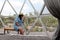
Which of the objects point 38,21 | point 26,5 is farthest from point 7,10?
point 38,21

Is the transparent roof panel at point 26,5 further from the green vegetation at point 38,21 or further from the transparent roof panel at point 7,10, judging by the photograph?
the green vegetation at point 38,21

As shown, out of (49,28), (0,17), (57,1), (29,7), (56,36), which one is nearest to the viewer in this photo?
(57,1)

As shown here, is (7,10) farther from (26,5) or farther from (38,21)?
(38,21)

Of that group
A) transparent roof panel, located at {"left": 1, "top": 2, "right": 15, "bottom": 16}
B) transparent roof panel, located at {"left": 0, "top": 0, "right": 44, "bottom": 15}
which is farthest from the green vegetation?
transparent roof panel, located at {"left": 0, "top": 0, "right": 44, "bottom": 15}

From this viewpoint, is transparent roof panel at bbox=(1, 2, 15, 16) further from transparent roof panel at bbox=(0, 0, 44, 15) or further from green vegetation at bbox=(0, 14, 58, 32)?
green vegetation at bbox=(0, 14, 58, 32)

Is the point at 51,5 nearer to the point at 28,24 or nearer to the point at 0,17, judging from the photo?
the point at 28,24

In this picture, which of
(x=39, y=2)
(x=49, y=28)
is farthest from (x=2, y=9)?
(x=49, y=28)

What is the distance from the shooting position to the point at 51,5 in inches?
73.6

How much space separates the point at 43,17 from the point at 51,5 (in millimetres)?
5426

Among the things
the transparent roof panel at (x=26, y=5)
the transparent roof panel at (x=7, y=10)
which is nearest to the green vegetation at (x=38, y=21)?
the transparent roof panel at (x=7, y=10)

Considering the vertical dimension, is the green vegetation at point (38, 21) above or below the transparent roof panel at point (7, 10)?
below

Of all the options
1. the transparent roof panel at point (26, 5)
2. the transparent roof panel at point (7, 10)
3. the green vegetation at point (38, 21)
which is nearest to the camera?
the green vegetation at point (38, 21)

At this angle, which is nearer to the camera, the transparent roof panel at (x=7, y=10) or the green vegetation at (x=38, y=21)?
the green vegetation at (x=38, y=21)

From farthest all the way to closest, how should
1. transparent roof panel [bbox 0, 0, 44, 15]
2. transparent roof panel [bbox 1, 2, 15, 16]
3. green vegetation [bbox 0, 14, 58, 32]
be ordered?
transparent roof panel [bbox 1, 2, 15, 16] → transparent roof panel [bbox 0, 0, 44, 15] → green vegetation [bbox 0, 14, 58, 32]
